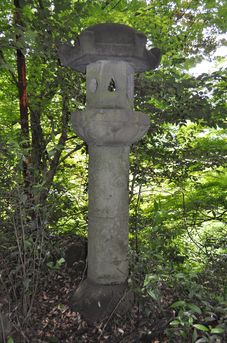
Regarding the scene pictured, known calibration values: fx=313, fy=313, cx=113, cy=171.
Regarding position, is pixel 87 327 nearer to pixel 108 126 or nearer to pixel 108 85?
pixel 108 126

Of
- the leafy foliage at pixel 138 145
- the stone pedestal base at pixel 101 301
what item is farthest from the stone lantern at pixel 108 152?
the leafy foliage at pixel 138 145

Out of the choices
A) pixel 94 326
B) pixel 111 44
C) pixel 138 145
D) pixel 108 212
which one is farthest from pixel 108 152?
pixel 94 326

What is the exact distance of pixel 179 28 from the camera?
15.8 feet

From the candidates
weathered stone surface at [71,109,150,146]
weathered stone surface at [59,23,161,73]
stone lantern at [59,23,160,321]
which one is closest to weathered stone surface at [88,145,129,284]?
stone lantern at [59,23,160,321]

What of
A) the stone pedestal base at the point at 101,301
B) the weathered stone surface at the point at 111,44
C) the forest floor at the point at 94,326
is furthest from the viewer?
the stone pedestal base at the point at 101,301

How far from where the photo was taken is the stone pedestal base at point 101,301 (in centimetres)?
290

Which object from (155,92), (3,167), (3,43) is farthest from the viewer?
(155,92)

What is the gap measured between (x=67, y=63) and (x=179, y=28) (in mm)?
2587

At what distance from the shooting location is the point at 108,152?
9.65 ft

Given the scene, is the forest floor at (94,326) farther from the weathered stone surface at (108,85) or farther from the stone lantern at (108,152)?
the weathered stone surface at (108,85)

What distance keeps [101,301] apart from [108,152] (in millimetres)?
1396

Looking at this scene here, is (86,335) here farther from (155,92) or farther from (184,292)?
(155,92)

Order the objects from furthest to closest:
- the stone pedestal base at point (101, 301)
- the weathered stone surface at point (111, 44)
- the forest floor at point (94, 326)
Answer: the stone pedestal base at point (101, 301), the weathered stone surface at point (111, 44), the forest floor at point (94, 326)

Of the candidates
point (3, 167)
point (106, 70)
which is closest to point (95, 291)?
point (3, 167)
